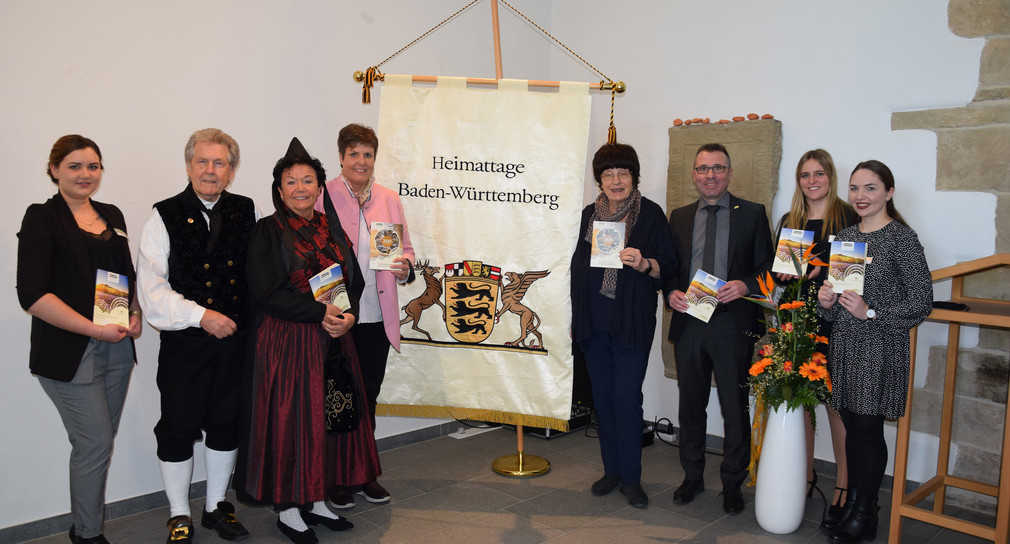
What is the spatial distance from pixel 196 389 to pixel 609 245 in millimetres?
1895

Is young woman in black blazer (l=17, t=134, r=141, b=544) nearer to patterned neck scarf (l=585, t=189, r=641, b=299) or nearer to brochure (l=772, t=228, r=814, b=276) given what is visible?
patterned neck scarf (l=585, t=189, r=641, b=299)

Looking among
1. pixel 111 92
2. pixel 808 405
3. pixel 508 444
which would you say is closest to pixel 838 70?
pixel 808 405

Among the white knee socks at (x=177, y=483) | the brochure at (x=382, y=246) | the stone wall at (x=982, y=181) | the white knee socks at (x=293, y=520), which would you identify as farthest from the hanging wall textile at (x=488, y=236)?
the stone wall at (x=982, y=181)

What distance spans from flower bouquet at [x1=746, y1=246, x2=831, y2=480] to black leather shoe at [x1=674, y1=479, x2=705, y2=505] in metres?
0.62

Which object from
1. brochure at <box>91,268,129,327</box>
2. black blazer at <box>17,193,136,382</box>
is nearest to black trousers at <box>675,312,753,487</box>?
brochure at <box>91,268,129,327</box>

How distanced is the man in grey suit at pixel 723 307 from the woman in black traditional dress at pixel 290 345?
5.40 ft

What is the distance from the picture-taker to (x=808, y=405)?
3023mm

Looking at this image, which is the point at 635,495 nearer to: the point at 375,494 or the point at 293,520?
the point at 375,494

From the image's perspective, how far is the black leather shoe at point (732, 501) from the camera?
10.9ft

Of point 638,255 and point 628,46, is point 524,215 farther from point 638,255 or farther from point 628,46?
point 628,46

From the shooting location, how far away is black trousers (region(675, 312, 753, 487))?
3.31 metres

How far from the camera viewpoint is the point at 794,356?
10.1 feet

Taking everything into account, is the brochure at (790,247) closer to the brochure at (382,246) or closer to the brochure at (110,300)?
the brochure at (382,246)

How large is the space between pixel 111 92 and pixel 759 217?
10.2 ft
